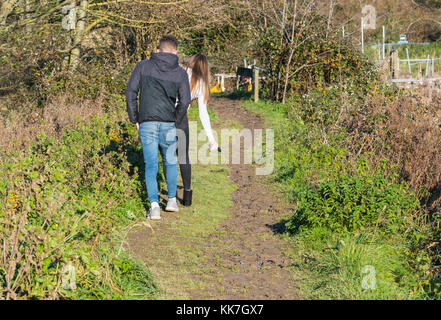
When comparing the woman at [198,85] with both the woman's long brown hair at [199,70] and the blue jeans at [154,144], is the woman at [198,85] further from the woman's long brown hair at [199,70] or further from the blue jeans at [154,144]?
the blue jeans at [154,144]

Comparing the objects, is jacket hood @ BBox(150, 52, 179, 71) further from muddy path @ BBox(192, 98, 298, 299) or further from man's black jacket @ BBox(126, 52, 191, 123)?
muddy path @ BBox(192, 98, 298, 299)

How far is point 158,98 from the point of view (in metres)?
6.72

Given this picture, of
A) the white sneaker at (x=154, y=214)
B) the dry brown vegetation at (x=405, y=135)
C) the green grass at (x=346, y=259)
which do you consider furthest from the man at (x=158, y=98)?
the dry brown vegetation at (x=405, y=135)

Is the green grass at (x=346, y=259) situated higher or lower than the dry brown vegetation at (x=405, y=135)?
lower

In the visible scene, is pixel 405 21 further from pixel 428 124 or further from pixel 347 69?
pixel 428 124

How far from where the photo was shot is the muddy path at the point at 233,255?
5141mm

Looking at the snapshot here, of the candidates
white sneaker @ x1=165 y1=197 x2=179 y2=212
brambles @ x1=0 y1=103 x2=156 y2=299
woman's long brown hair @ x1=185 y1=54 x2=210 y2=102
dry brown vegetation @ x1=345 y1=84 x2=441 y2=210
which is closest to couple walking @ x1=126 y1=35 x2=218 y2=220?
woman's long brown hair @ x1=185 y1=54 x2=210 y2=102

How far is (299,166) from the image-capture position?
31.7ft

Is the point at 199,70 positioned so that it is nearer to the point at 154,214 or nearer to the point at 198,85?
the point at 198,85

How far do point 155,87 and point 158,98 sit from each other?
0.13 m

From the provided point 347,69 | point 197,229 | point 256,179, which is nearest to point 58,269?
point 197,229

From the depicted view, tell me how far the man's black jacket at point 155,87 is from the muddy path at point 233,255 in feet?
4.39

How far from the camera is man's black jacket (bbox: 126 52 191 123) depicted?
22.0 feet

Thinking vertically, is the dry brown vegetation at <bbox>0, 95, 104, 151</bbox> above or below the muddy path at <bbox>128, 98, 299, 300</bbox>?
above
